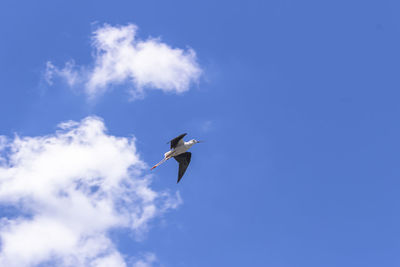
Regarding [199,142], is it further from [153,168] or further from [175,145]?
[153,168]

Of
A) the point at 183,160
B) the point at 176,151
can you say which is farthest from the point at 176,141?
the point at 183,160

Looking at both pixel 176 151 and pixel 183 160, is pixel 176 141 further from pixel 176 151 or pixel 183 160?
pixel 183 160

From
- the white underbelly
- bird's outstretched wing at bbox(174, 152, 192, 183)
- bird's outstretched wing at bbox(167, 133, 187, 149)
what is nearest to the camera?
bird's outstretched wing at bbox(167, 133, 187, 149)

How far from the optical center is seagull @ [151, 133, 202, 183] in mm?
68675

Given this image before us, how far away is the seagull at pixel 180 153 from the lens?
2704 inches

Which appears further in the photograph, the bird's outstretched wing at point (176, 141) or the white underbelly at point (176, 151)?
the white underbelly at point (176, 151)

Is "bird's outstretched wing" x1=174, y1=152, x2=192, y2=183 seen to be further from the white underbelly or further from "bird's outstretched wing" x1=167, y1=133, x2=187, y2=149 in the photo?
"bird's outstretched wing" x1=167, y1=133, x2=187, y2=149

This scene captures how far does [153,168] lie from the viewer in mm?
69312

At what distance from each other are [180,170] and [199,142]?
21.3ft

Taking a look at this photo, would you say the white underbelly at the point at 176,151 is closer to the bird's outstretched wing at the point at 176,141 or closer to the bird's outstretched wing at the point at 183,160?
the bird's outstretched wing at the point at 176,141

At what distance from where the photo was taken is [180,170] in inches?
2886

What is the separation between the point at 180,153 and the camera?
71.4 m

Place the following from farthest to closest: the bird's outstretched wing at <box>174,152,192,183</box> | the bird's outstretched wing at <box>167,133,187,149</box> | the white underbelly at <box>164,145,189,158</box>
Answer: the bird's outstretched wing at <box>174,152,192,183</box> < the white underbelly at <box>164,145,189,158</box> < the bird's outstretched wing at <box>167,133,187,149</box>

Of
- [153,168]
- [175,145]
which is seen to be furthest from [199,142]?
[153,168]
